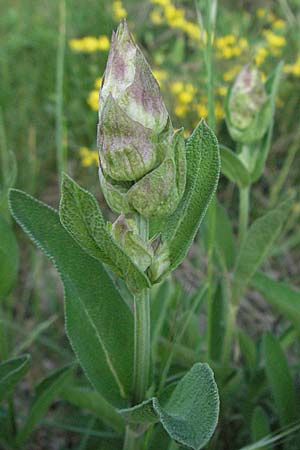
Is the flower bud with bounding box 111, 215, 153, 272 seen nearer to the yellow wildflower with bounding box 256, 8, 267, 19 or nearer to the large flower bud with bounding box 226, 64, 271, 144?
the large flower bud with bounding box 226, 64, 271, 144

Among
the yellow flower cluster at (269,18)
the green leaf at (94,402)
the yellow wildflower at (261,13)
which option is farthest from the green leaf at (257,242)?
the yellow wildflower at (261,13)

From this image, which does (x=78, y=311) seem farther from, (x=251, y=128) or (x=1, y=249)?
(x=251, y=128)

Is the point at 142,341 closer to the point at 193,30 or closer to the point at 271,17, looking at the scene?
the point at 193,30

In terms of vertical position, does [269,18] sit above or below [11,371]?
above

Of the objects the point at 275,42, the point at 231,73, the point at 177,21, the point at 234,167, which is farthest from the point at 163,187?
the point at 177,21

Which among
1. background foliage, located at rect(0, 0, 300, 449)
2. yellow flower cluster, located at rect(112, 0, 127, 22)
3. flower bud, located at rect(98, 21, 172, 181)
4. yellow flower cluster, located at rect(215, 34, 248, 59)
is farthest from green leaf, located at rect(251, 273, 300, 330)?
yellow flower cluster, located at rect(112, 0, 127, 22)

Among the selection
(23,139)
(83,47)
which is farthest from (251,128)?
(83,47)

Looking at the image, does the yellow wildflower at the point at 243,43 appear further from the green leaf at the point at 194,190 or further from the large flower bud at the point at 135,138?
the large flower bud at the point at 135,138
